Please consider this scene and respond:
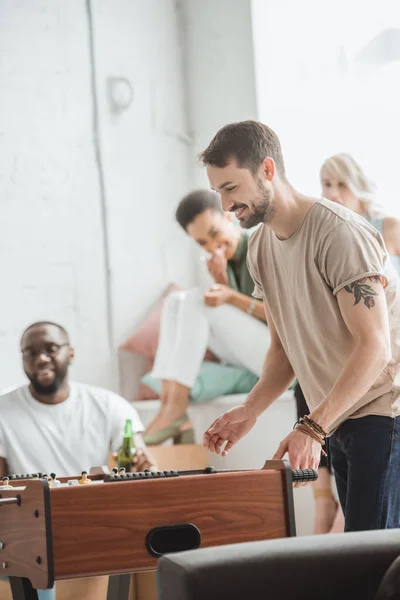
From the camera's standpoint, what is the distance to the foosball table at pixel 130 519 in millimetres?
1582

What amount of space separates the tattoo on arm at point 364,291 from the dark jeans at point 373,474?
0.24 meters

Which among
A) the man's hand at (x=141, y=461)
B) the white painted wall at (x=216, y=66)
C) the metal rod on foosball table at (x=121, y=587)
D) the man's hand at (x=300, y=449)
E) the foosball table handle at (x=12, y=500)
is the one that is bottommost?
the metal rod on foosball table at (x=121, y=587)

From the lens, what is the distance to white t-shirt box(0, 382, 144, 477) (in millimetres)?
3506

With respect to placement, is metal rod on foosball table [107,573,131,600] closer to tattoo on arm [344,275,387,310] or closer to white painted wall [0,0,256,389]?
tattoo on arm [344,275,387,310]

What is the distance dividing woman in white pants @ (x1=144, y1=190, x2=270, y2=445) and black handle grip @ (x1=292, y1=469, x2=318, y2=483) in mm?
2255

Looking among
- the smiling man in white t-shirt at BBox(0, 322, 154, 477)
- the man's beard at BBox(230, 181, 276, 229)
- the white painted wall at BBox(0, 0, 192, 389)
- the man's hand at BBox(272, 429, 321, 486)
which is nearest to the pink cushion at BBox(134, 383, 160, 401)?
the white painted wall at BBox(0, 0, 192, 389)

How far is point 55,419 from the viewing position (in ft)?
11.8

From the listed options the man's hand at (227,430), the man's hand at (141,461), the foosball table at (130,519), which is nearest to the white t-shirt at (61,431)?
the man's hand at (141,461)

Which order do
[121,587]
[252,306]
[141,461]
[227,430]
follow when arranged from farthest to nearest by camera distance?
[252,306] → [141,461] → [121,587] → [227,430]

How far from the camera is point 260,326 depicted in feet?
13.2

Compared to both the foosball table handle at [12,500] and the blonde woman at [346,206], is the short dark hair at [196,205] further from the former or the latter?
the foosball table handle at [12,500]

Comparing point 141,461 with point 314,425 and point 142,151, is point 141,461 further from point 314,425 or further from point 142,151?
point 142,151

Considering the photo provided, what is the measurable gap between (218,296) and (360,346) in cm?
225

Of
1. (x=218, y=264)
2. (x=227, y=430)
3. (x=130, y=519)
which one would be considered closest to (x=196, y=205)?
(x=218, y=264)
